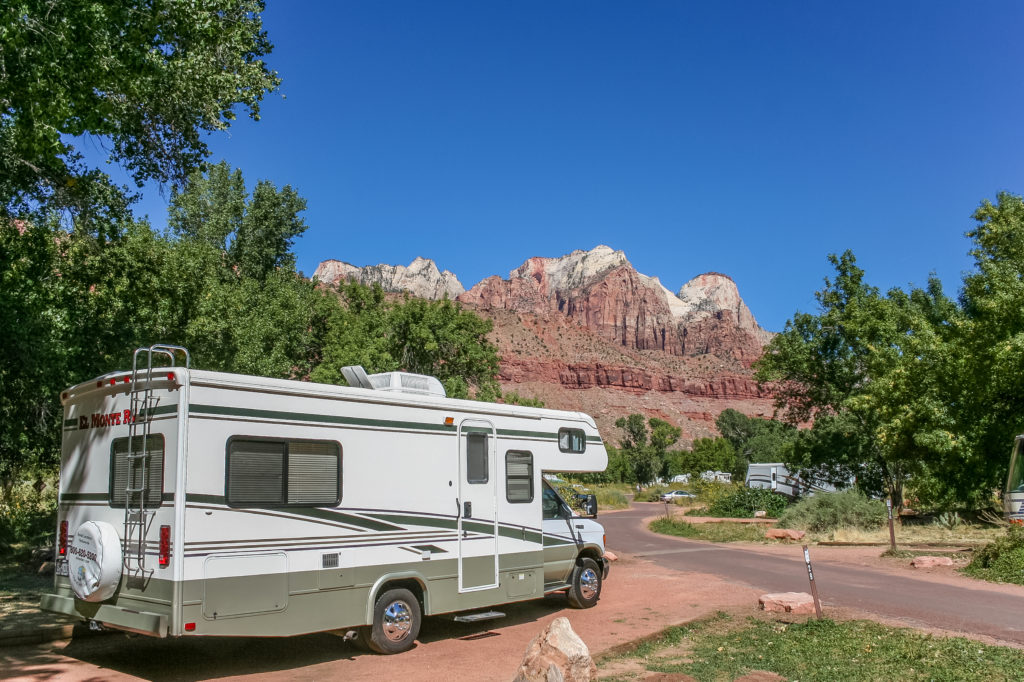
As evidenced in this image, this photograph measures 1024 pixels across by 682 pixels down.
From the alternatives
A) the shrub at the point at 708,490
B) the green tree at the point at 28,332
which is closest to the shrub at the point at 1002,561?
the green tree at the point at 28,332

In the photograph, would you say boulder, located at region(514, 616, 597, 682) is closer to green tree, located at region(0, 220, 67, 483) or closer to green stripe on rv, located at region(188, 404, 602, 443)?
green stripe on rv, located at region(188, 404, 602, 443)

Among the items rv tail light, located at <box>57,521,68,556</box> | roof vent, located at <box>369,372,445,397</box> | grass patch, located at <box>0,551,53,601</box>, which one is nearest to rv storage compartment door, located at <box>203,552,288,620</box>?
rv tail light, located at <box>57,521,68,556</box>

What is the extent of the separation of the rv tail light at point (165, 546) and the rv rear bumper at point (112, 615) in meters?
0.47

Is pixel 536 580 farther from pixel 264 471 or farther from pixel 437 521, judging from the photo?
pixel 264 471

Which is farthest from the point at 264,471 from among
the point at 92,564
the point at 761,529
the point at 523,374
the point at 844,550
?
the point at 523,374

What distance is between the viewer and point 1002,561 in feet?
48.3

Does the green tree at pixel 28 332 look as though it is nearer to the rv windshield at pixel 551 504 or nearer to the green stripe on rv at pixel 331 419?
the green stripe on rv at pixel 331 419

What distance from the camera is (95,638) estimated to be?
→ 370 inches

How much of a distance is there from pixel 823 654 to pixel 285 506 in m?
5.99

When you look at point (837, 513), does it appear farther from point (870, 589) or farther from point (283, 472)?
point (283, 472)

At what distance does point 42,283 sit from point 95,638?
712 centimetres

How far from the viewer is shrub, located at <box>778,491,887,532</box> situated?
2523 cm

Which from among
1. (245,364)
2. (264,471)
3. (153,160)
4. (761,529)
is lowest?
(761,529)

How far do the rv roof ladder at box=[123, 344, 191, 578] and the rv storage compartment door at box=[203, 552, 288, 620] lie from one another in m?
0.72
